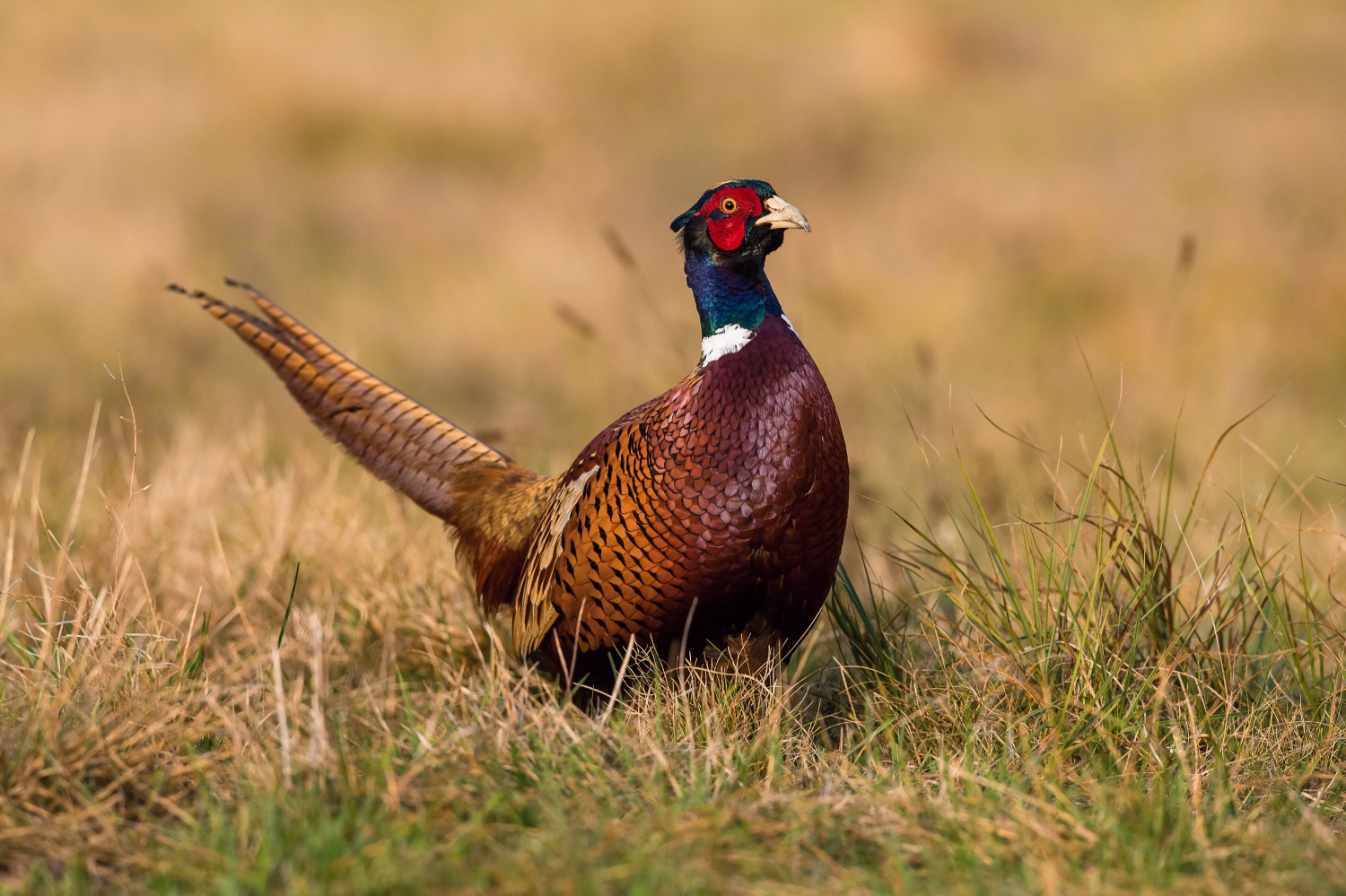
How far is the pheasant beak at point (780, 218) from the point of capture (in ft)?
8.49

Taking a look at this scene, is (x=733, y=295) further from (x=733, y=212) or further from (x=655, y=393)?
(x=655, y=393)

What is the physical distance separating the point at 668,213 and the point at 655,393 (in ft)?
15.5

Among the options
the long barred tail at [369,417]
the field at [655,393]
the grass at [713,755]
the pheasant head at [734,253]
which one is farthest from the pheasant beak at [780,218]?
the long barred tail at [369,417]

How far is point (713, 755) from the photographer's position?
7.51ft

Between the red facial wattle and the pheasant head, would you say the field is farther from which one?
the red facial wattle

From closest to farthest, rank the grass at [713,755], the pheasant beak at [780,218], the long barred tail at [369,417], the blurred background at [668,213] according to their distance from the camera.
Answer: the grass at [713,755] → the pheasant beak at [780,218] → the long barred tail at [369,417] → the blurred background at [668,213]

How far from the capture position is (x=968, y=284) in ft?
23.7

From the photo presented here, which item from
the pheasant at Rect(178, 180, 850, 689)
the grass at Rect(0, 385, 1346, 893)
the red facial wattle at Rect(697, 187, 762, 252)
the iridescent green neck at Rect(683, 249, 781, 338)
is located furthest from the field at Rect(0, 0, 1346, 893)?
the red facial wattle at Rect(697, 187, 762, 252)

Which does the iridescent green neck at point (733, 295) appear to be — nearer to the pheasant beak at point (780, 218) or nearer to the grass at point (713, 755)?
the pheasant beak at point (780, 218)

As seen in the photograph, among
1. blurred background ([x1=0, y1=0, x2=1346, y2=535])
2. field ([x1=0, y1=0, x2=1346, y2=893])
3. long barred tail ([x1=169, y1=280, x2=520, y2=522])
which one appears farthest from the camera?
blurred background ([x1=0, y1=0, x2=1346, y2=535])

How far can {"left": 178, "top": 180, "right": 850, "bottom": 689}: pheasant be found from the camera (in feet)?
8.15

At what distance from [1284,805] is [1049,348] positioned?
460 cm

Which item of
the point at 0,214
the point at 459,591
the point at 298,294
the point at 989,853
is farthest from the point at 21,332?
the point at 989,853

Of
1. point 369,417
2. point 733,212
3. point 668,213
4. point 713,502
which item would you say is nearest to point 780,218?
point 733,212
